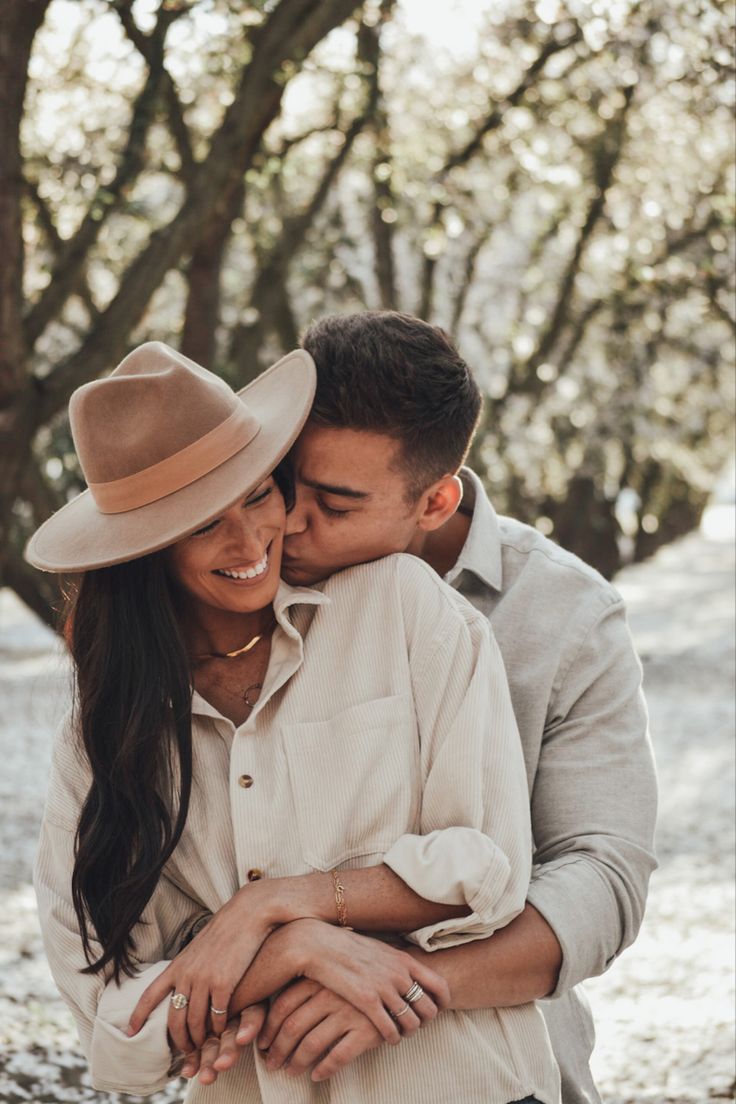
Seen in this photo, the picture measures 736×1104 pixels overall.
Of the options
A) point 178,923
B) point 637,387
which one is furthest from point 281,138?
point 178,923

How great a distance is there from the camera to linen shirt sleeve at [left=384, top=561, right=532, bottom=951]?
2305mm

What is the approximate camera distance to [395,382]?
112 inches

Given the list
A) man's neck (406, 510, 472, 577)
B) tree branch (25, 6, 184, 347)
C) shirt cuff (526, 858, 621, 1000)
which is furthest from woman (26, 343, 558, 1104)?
tree branch (25, 6, 184, 347)

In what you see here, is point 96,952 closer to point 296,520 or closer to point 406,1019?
point 406,1019

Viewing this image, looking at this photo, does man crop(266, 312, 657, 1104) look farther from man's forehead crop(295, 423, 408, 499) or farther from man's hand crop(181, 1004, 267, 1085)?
man's hand crop(181, 1004, 267, 1085)

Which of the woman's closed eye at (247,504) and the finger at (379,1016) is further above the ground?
the woman's closed eye at (247,504)

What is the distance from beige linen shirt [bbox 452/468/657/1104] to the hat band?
0.65 metres

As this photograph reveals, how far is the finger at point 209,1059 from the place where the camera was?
2.33 meters

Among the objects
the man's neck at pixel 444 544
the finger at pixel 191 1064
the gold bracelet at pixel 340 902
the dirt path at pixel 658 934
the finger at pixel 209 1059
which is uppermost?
the man's neck at pixel 444 544

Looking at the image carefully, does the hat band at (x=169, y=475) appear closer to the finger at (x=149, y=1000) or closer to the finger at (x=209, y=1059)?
the finger at (x=149, y=1000)

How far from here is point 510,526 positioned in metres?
3.14

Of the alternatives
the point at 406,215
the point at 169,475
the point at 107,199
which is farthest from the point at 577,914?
the point at 406,215

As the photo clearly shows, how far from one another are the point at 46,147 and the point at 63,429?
2.33m

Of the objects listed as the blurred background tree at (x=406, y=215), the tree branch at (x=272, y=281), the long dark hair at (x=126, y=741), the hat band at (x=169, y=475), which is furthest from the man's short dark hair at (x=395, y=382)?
the tree branch at (x=272, y=281)
